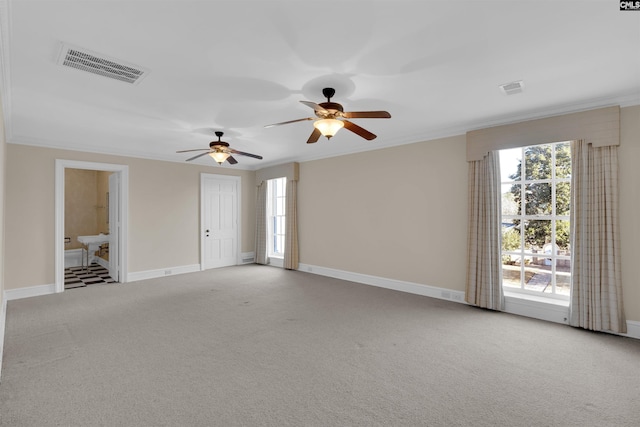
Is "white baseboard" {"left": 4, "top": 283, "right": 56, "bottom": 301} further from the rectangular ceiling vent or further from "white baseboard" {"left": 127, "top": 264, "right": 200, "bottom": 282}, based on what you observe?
the rectangular ceiling vent

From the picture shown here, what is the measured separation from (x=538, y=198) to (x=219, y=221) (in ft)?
20.7

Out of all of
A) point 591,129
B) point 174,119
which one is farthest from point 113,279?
point 591,129

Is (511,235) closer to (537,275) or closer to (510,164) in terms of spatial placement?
(537,275)

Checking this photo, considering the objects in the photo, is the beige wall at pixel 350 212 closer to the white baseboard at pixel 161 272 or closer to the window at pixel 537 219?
the white baseboard at pixel 161 272

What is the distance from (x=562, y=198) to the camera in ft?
13.0

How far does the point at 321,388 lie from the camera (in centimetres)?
239

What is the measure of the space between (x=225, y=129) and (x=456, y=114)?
317 cm

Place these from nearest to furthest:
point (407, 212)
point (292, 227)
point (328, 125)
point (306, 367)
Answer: point (306, 367) < point (328, 125) < point (407, 212) < point (292, 227)

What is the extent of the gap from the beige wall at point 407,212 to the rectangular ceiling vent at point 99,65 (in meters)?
3.93

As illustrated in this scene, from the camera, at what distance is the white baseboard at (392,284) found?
4.71 meters

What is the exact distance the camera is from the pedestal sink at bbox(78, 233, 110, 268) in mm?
7074

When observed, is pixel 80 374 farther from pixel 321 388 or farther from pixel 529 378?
pixel 529 378

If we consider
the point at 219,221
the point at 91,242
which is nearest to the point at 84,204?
the point at 91,242

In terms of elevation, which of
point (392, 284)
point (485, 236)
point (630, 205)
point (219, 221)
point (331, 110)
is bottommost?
point (392, 284)
